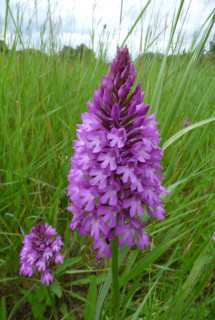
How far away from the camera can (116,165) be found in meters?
1.05

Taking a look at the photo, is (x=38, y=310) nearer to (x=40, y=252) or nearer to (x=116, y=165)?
(x=40, y=252)

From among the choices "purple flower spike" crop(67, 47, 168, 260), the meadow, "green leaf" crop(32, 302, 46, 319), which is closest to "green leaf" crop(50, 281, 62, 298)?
the meadow

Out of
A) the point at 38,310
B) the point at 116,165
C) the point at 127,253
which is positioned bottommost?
the point at 38,310

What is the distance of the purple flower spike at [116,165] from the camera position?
1047 mm

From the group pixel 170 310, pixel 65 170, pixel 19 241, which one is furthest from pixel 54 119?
pixel 170 310

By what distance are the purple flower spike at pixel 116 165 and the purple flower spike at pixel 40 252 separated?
33.6 inches

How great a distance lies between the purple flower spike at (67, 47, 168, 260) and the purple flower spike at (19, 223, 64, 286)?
0.85 m

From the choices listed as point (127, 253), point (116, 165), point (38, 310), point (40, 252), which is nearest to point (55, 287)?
point (38, 310)

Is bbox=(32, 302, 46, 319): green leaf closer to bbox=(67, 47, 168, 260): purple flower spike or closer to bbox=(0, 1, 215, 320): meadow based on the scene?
bbox=(0, 1, 215, 320): meadow

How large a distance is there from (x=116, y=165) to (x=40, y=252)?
1300 millimetres

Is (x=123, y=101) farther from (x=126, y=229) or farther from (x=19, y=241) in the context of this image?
(x=19, y=241)

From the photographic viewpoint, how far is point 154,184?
1.11 metres

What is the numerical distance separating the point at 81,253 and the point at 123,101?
1.54 metres

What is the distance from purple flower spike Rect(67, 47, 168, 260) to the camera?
1047mm
